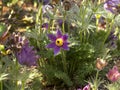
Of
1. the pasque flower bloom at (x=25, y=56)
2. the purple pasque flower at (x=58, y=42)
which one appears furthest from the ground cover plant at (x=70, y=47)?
the pasque flower bloom at (x=25, y=56)

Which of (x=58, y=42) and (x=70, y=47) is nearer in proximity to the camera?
(x=58, y=42)

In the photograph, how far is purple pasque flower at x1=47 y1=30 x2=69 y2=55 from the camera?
214 centimetres

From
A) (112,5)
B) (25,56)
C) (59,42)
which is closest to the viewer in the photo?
(25,56)

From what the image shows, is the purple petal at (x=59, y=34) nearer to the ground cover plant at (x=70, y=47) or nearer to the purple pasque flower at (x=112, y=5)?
the ground cover plant at (x=70, y=47)

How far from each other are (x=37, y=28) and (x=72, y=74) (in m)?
0.38

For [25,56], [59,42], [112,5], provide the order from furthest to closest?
1. [112,5]
2. [59,42]
3. [25,56]

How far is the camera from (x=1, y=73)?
5.90ft

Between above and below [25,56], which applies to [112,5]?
Answer: above

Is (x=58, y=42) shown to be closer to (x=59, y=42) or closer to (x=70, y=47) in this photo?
(x=59, y=42)

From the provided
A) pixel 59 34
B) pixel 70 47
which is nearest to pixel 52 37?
pixel 59 34

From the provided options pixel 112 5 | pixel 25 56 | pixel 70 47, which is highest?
pixel 112 5

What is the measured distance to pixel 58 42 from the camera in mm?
2156

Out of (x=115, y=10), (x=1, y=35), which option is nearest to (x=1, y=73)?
(x=1, y=35)

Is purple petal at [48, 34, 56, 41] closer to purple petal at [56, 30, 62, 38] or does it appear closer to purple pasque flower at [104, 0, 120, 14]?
purple petal at [56, 30, 62, 38]
